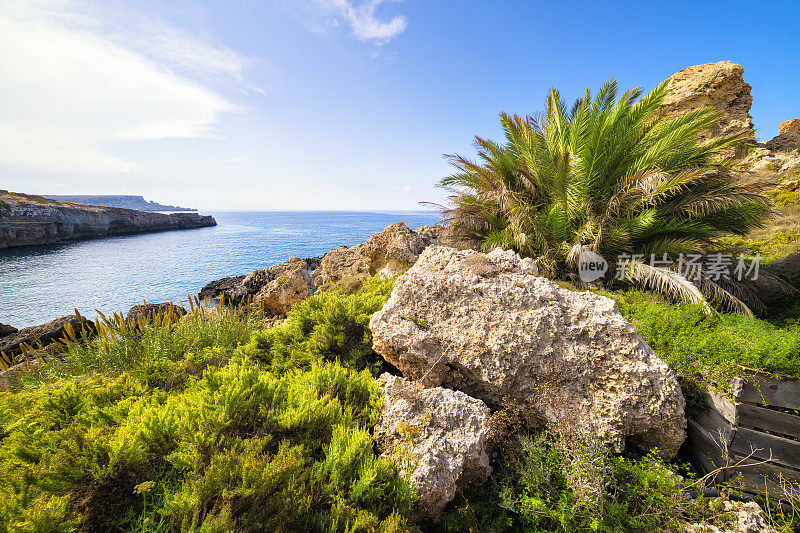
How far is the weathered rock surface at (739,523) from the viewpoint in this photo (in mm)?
2182

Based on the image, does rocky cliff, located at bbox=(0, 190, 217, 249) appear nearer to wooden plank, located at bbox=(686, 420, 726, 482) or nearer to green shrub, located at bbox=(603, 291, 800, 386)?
green shrub, located at bbox=(603, 291, 800, 386)

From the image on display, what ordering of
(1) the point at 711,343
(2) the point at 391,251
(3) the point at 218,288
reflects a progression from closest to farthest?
(1) the point at 711,343 < (2) the point at 391,251 < (3) the point at 218,288

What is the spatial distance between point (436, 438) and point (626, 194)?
6078 mm

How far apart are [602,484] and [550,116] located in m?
7.75

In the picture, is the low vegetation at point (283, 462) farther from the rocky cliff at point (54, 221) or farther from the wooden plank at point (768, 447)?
the rocky cliff at point (54, 221)

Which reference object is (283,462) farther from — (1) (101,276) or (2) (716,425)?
(1) (101,276)

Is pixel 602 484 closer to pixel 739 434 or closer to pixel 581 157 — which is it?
pixel 739 434

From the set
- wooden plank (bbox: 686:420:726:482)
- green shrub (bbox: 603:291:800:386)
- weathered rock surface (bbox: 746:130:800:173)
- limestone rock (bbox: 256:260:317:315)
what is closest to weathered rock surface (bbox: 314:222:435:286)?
limestone rock (bbox: 256:260:317:315)

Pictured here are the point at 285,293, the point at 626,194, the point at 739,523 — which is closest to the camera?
the point at 739,523

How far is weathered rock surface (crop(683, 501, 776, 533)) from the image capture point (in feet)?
7.16

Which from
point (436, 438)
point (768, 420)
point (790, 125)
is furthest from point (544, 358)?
point (790, 125)

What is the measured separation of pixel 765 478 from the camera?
2.73m

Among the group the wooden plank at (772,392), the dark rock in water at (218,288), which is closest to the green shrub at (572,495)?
the wooden plank at (772,392)

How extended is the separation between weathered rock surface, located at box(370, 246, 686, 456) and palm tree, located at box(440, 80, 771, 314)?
289 centimetres
